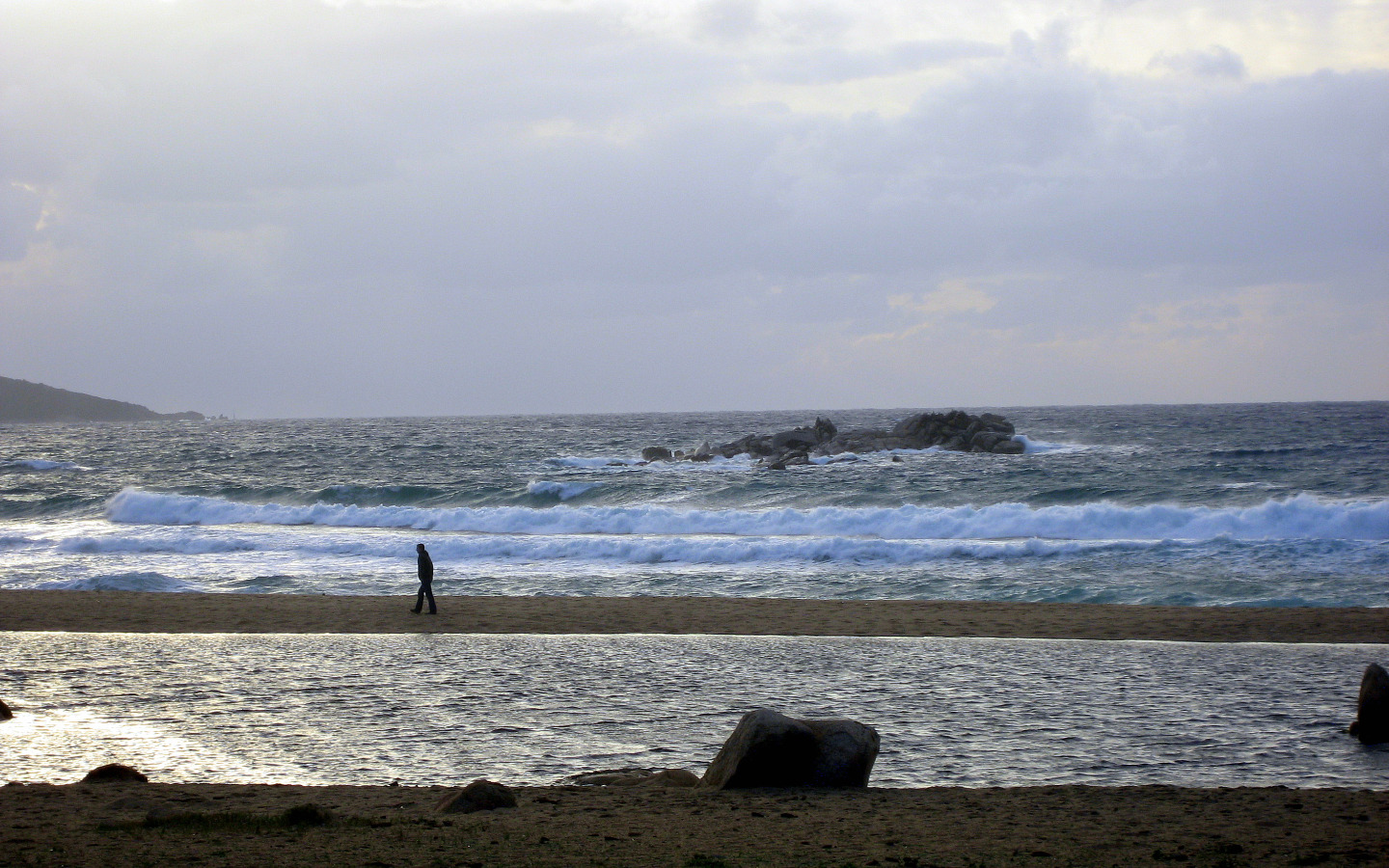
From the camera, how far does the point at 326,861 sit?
6.31 metres

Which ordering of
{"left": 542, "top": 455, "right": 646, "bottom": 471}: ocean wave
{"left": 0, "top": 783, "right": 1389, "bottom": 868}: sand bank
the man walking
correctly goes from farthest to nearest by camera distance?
{"left": 542, "top": 455, "right": 646, "bottom": 471}: ocean wave → the man walking → {"left": 0, "top": 783, "right": 1389, "bottom": 868}: sand bank

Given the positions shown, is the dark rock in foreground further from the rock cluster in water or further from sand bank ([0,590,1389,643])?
the rock cluster in water

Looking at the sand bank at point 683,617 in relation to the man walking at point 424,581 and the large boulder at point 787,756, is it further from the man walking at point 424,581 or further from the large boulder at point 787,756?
the large boulder at point 787,756

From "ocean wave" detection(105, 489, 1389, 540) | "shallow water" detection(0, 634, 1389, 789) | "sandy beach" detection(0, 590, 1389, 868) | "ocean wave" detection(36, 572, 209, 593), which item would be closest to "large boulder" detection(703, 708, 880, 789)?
"sandy beach" detection(0, 590, 1389, 868)

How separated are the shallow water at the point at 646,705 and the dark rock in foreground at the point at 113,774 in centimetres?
43

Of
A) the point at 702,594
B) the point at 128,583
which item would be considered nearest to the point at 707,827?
the point at 702,594

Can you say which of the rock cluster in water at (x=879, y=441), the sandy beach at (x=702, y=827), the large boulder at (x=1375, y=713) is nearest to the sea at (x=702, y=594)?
the large boulder at (x=1375, y=713)

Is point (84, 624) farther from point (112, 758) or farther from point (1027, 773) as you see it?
point (1027, 773)

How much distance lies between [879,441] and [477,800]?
181 ft

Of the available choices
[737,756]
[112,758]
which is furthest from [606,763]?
[112,758]

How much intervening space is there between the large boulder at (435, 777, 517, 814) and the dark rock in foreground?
284cm

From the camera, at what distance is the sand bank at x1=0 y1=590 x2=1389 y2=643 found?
1623 centimetres

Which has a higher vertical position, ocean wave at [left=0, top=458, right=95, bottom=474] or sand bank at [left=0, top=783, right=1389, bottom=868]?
ocean wave at [left=0, top=458, right=95, bottom=474]

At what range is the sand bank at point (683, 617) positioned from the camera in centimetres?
1623
